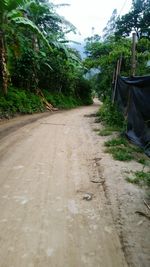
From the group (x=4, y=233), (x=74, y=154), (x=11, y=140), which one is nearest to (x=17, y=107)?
(x=11, y=140)

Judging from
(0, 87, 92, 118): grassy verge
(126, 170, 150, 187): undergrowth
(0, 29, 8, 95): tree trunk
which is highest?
(0, 29, 8, 95): tree trunk

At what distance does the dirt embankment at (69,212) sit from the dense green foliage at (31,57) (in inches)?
230

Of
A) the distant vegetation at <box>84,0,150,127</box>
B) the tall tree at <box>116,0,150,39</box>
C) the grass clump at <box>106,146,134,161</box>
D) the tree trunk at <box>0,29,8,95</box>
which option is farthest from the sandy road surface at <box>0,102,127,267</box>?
the tall tree at <box>116,0,150,39</box>

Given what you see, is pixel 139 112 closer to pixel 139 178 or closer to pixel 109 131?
pixel 109 131

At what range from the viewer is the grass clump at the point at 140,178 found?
3.77 m

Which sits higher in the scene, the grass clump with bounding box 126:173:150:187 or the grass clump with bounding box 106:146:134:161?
the grass clump with bounding box 106:146:134:161

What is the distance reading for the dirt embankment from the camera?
2.23 metres

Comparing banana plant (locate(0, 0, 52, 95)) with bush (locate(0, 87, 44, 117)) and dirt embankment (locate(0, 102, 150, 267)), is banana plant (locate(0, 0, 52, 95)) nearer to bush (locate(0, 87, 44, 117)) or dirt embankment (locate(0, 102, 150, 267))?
bush (locate(0, 87, 44, 117))

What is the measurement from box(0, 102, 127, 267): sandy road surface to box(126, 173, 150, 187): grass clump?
47 cm

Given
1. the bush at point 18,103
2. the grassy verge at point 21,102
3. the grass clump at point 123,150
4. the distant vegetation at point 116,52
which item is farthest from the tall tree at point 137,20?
the grass clump at point 123,150

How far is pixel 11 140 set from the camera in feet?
20.6

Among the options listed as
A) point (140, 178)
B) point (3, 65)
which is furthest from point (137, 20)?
point (140, 178)

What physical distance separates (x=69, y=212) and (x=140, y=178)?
1448 mm

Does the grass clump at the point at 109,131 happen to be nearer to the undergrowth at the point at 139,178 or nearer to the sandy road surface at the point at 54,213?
the sandy road surface at the point at 54,213
